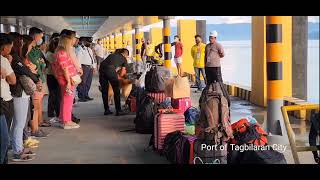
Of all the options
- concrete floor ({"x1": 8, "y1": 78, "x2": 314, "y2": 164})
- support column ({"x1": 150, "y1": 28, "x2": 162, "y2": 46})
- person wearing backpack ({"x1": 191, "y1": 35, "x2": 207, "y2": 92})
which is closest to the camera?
concrete floor ({"x1": 8, "y1": 78, "x2": 314, "y2": 164})

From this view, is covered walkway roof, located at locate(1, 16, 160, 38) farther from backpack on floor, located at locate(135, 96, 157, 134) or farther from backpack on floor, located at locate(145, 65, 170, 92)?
backpack on floor, located at locate(135, 96, 157, 134)

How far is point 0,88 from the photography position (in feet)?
14.4

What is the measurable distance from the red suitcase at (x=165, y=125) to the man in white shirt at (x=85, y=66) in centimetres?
398

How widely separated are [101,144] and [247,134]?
6.46 feet

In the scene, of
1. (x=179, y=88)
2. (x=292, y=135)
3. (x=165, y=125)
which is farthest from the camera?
(x=179, y=88)

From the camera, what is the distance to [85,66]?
9.41 m

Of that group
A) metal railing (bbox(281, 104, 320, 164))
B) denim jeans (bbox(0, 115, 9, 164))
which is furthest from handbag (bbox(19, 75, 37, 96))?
metal railing (bbox(281, 104, 320, 164))

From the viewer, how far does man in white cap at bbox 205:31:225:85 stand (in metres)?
9.25

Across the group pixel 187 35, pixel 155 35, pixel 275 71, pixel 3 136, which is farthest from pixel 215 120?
pixel 155 35

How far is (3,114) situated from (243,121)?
82.9 inches

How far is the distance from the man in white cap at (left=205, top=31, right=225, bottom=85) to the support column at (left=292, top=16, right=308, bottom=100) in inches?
95.5

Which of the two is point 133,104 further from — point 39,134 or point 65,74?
point 39,134

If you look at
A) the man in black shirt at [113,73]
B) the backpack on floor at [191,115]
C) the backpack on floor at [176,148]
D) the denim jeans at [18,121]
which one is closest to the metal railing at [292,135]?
the backpack on floor at [176,148]
